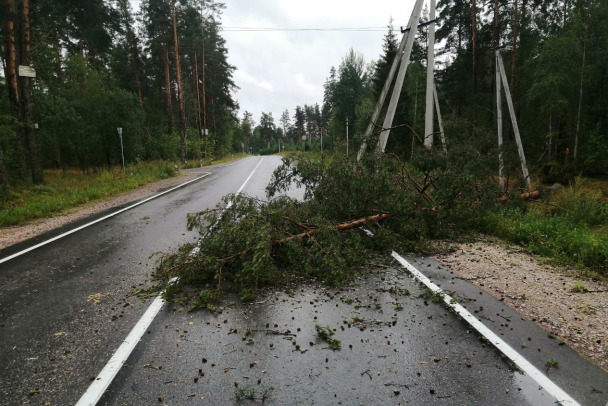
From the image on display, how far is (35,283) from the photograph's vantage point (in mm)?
5070

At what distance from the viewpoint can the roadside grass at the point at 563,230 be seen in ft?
19.0

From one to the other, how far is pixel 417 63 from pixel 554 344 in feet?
135

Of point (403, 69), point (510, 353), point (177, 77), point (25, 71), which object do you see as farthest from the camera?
point (177, 77)

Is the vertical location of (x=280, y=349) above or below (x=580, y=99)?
below

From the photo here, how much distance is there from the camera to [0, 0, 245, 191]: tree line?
14.5 meters

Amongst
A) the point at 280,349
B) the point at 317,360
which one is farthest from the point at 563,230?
the point at 280,349

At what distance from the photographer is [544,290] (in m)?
4.68

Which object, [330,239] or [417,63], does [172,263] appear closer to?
[330,239]

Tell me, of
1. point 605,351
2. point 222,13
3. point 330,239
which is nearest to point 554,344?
point 605,351

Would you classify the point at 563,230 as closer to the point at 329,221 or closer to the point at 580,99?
the point at 329,221

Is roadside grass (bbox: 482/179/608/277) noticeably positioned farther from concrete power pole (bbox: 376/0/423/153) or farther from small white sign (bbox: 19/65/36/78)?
small white sign (bbox: 19/65/36/78)

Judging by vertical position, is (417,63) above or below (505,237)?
above

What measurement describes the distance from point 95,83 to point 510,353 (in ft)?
90.2

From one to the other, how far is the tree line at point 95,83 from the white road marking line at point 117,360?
1141 cm
